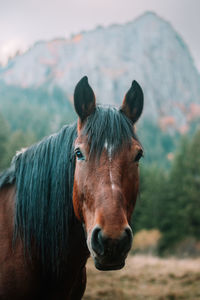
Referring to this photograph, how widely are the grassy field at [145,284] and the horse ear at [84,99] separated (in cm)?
446

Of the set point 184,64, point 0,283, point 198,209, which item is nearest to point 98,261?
point 0,283

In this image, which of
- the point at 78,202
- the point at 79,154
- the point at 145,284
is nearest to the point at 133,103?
the point at 79,154

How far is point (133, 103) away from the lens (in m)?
2.29

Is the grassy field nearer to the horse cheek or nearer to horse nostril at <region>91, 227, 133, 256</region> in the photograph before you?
the horse cheek

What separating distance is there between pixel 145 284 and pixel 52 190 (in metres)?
5.46

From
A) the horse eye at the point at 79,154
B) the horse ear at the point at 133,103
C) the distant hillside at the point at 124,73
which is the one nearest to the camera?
the horse eye at the point at 79,154

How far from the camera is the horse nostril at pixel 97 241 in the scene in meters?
1.62

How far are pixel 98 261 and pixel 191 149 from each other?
2691cm

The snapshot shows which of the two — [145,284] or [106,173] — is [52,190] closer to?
[106,173]

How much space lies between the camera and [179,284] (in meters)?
6.39

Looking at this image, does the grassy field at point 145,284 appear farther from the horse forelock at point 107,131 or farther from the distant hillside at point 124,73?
the distant hillside at point 124,73

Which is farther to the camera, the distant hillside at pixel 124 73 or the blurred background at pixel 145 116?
the distant hillside at pixel 124 73

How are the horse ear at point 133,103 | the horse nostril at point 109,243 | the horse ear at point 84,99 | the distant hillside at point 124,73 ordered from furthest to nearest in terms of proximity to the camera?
the distant hillside at point 124,73
the horse ear at point 133,103
the horse ear at point 84,99
the horse nostril at point 109,243

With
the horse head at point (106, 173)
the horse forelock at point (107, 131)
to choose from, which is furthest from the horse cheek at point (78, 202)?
the horse forelock at point (107, 131)
